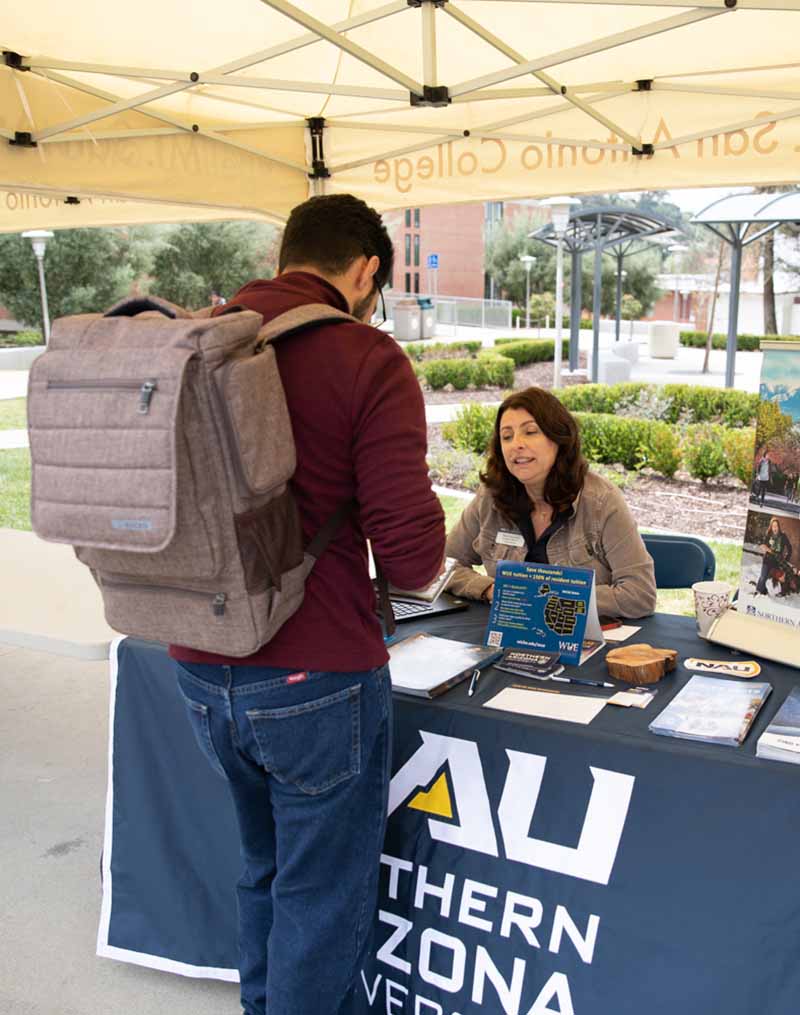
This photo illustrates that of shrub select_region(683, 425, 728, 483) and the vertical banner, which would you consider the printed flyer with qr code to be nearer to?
the vertical banner

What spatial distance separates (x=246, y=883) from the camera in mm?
1643

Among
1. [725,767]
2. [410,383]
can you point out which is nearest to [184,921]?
[725,767]

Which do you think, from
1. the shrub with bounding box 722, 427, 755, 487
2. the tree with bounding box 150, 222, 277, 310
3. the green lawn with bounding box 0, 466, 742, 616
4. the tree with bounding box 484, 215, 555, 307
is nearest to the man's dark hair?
the green lawn with bounding box 0, 466, 742, 616

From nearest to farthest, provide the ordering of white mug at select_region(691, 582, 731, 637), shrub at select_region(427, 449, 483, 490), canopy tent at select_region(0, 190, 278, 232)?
white mug at select_region(691, 582, 731, 637), canopy tent at select_region(0, 190, 278, 232), shrub at select_region(427, 449, 483, 490)

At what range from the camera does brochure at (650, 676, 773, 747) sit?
156cm

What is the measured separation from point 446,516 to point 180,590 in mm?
3707

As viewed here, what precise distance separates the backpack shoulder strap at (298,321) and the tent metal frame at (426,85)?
1493mm

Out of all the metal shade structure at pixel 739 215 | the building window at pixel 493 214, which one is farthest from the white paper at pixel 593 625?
the building window at pixel 493 214

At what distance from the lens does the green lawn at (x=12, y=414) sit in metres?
12.2

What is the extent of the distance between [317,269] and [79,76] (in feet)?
7.96

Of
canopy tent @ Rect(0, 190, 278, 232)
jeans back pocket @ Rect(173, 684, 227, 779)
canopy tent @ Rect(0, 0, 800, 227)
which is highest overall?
canopy tent @ Rect(0, 0, 800, 227)

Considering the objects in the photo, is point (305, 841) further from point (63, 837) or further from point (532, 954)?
point (63, 837)

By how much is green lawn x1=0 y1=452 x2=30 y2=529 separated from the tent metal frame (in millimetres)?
3844

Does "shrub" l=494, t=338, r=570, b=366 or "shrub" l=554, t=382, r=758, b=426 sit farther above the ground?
"shrub" l=494, t=338, r=570, b=366
